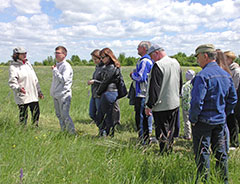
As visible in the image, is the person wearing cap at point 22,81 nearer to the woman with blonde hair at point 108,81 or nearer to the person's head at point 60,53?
the person's head at point 60,53

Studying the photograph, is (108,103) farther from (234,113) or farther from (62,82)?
(234,113)

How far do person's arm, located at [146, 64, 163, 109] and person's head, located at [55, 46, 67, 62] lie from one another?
7.48 ft

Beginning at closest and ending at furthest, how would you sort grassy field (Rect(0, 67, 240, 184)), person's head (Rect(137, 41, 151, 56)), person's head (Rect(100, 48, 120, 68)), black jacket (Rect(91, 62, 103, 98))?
grassy field (Rect(0, 67, 240, 184)), person's head (Rect(137, 41, 151, 56)), person's head (Rect(100, 48, 120, 68)), black jacket (Rect(91, 62, 103, 98))

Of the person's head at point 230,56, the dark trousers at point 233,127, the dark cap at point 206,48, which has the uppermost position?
the dark cap at point 206,48

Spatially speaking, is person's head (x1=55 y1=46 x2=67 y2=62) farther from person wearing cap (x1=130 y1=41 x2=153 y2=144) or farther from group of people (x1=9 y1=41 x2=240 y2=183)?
person wearing cap (x1=130 y1=41 x2=153 y2=144)

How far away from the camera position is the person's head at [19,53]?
5266 mm

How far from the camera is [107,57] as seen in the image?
17.5ft

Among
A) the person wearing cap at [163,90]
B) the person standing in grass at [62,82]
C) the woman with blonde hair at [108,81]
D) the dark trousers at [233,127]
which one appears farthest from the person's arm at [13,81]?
the dark trousers at [233,127]

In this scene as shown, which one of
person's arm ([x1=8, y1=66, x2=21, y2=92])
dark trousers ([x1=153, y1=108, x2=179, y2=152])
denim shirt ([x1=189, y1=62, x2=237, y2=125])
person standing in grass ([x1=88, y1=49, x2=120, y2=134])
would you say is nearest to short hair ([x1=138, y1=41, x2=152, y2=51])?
person standing in grass ([x1=88, y1=49, x2=120, y2=134])

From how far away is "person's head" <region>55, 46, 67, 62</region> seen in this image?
208 inches

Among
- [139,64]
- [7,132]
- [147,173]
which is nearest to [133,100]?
[139,64]

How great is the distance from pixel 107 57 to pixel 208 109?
2.86 meters

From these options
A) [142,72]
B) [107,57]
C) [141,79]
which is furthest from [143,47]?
[107,57]

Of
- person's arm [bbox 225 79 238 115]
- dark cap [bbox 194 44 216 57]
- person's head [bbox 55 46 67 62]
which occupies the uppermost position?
person's head [bbox 55 46 67 62]
